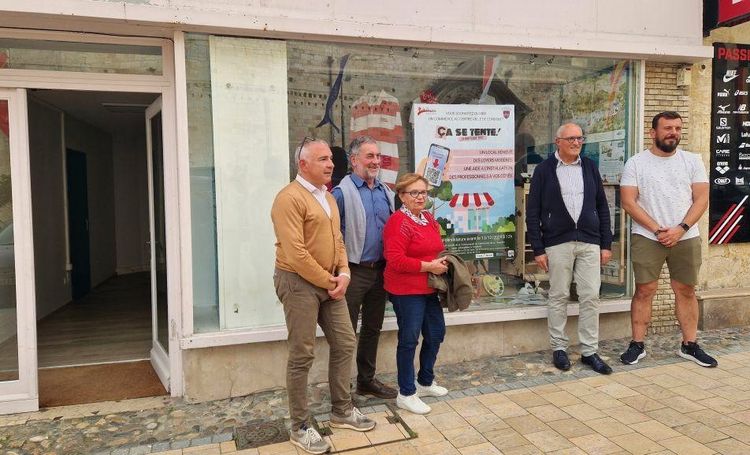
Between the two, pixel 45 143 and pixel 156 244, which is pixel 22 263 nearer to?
pixel 156 244

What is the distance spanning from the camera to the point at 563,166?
16.1ft

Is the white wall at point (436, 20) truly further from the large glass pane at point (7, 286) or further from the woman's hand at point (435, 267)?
the woman's hand at point (435, 267)

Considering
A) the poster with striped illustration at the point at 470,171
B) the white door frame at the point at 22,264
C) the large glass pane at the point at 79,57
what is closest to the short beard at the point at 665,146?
the poster with striped illustration at the point at 470,171

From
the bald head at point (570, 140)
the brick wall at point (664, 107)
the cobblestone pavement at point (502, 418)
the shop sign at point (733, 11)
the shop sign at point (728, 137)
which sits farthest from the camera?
the shop sign at point (728, 137)

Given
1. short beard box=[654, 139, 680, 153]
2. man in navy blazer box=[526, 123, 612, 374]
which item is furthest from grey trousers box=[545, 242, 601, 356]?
short beard box=[654, 139, 680, 153]

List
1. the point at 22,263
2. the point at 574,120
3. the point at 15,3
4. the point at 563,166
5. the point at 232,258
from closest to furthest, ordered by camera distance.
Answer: the point at 15,3 < the point at 22,263 < the point at 232,258 < the point at 563,166 < the point at 574,120

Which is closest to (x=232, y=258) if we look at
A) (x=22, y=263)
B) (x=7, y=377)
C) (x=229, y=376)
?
(x=229, y=376)

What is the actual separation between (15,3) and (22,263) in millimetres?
1844

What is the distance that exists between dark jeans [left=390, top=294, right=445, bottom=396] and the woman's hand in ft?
0.81

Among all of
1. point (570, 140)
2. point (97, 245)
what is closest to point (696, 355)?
point (570, 140)

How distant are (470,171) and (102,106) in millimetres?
5686

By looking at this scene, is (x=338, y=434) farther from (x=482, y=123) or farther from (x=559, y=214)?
(x=482, y=123)

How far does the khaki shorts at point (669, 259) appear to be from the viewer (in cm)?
494

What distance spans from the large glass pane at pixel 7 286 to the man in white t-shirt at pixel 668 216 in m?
5.06
